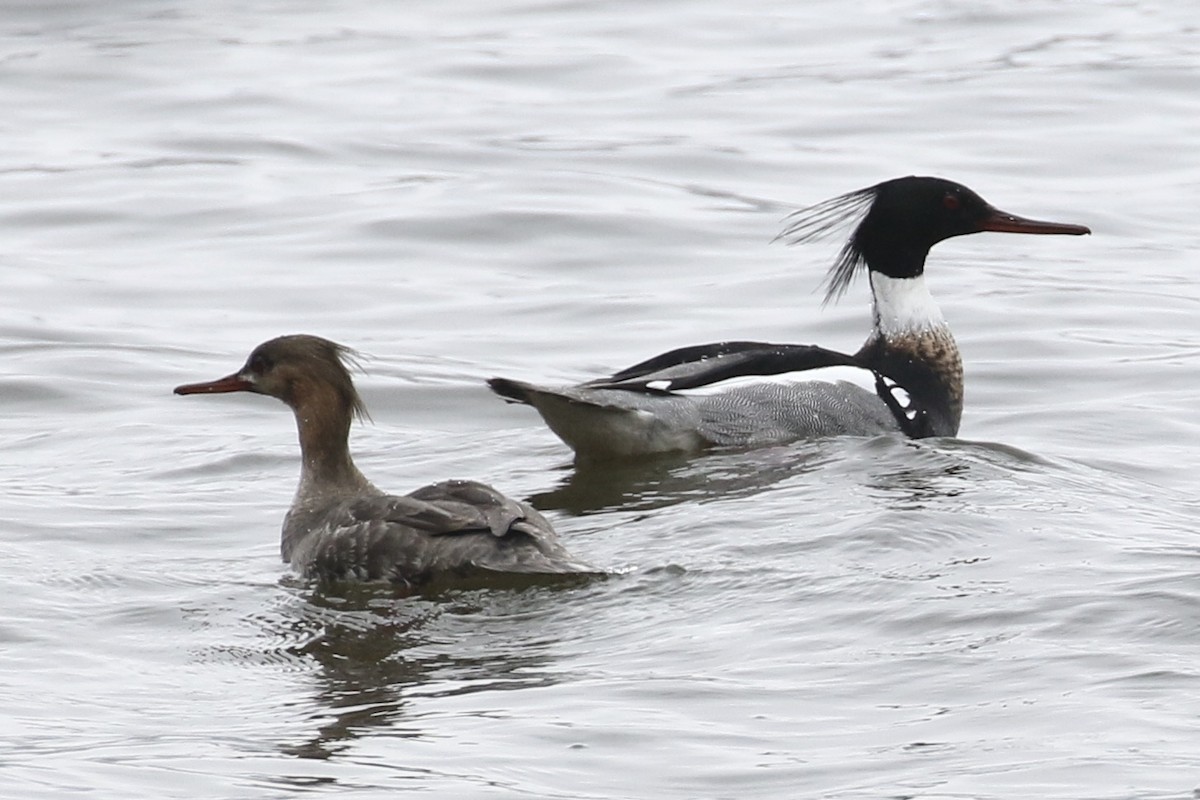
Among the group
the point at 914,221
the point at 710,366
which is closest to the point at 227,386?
the point at 710,366

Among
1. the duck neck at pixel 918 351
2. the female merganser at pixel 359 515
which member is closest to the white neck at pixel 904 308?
the duck neck at pixel 918 351

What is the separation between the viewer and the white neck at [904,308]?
10.6 m

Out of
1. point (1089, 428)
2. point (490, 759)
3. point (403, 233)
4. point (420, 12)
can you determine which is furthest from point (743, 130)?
point (490, 759)

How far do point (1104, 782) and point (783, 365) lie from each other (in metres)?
4.53

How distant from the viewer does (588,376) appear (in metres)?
11.8

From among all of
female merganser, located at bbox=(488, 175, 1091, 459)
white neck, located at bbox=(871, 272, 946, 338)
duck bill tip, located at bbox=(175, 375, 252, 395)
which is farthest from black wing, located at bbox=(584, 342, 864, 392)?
duck bill tip, located at bbox=(175, 375, 252, 395)

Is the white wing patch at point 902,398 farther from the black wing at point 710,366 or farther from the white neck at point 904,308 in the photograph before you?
the white neck at point 904,308

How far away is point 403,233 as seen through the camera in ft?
50.2

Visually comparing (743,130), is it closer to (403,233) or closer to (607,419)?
(403,233)

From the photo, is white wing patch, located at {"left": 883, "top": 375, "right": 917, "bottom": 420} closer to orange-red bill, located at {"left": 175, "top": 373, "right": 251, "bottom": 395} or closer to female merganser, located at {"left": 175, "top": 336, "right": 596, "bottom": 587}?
female merganser, located at {"left": 175, "top": 336, "right": 596, "bottom": 587}

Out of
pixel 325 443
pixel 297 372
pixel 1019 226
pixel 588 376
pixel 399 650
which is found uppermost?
pixel 1019 226

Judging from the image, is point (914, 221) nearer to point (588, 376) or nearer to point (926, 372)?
point (926, 372)

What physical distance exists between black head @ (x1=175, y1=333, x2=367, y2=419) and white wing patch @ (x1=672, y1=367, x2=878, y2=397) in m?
1.73

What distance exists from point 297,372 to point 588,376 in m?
3.41
